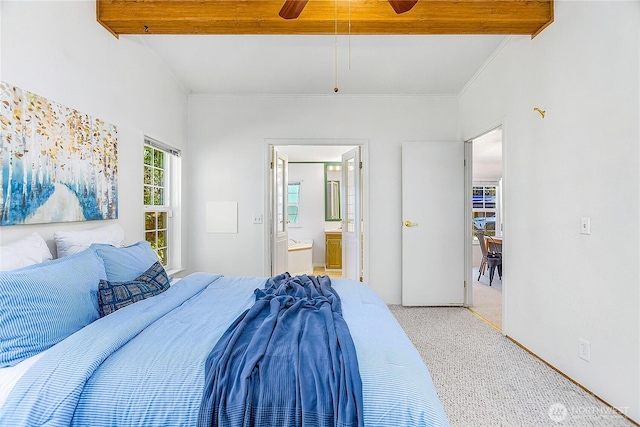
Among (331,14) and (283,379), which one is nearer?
(283,379)

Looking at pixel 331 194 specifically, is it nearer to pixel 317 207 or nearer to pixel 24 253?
pixel 317 207

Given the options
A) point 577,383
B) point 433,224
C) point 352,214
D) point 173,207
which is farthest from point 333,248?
point 577,383

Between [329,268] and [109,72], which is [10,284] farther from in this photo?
[329,268]

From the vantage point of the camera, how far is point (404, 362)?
47.2 inches

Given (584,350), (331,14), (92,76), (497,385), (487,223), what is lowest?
(497,385)

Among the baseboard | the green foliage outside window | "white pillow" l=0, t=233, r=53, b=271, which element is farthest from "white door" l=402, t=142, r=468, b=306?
"white pillow" l=0, t=233, r=53, b=271

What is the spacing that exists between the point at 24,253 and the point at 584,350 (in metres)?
3.36

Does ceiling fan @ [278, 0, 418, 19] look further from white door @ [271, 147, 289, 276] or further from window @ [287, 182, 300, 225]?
window @ [287, 182, 300, 225]

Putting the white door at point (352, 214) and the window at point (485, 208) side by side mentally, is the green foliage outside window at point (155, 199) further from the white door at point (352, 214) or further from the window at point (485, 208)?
the window at point (485, 208)

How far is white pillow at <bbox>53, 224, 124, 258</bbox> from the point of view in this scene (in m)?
1.80

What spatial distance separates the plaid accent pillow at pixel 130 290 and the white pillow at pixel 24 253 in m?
0.35

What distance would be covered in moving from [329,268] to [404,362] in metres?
5.16

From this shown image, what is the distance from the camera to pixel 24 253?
152 centimetres

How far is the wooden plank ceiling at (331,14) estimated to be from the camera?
2.26 meters
